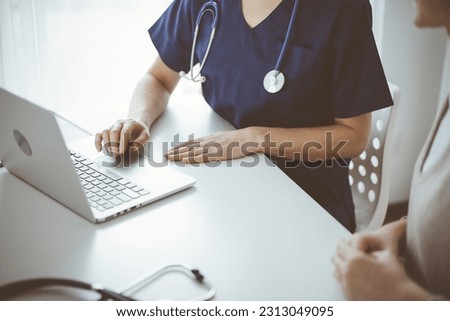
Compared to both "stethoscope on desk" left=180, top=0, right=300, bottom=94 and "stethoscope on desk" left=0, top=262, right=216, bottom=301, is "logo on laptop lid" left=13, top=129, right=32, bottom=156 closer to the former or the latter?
"stethoscope on desk" left=0, top=262, right=216, bottom=301

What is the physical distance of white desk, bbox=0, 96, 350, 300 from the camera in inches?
25.4

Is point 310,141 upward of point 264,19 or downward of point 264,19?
downward

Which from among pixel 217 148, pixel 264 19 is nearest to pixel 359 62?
pixel 264 19

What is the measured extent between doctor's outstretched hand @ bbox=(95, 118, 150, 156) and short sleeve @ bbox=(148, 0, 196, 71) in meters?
0.27

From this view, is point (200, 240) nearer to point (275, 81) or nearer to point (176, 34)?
point (275, 81)

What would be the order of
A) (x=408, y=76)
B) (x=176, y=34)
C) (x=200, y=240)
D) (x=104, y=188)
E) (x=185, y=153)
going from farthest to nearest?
(x=408, y=76) < (x=176, y=34) < (x=185, y=153) < (x=104, y=188) < (x=200, y=240)

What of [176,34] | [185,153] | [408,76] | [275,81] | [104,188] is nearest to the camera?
[104,188]

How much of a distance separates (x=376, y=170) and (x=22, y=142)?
0.71 metres

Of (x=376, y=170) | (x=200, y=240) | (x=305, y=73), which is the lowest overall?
(x=376, y=170)

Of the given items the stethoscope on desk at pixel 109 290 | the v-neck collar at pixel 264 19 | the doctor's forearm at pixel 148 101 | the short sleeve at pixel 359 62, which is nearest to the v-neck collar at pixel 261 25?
the v-neck collar at pixel 264 19

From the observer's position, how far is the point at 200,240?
2.36ft

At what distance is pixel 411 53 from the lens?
1445 mm
